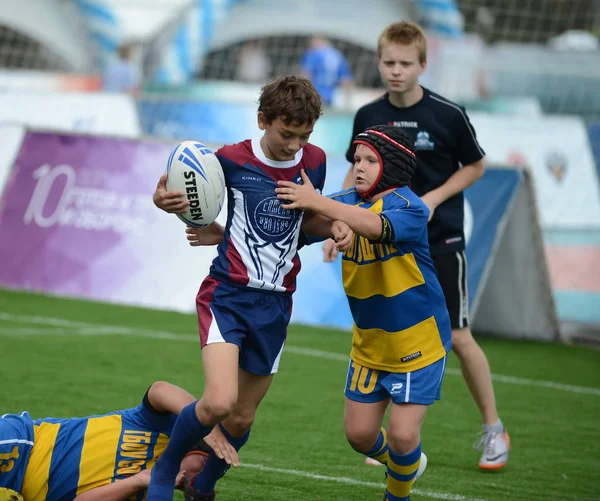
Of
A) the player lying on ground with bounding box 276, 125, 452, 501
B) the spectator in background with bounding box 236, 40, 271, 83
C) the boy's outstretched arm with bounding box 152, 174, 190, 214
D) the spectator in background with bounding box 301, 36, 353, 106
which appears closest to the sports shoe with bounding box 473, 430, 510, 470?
the player lying on ground with bounding box 276, 125, 452, 501

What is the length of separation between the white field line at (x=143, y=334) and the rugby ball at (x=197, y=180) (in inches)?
157

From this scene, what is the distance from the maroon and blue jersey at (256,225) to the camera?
14.3 ft

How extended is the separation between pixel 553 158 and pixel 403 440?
7.76 m

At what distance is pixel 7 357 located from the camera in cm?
736

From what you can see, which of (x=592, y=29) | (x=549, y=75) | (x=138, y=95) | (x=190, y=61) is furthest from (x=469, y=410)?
(x=592, y=29)

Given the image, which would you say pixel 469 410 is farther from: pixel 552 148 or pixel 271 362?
pixel 552 148

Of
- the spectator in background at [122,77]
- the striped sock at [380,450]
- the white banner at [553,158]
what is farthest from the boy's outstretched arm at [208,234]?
the spectator in background at [122,77]

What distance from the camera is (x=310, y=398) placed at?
691 centimetres

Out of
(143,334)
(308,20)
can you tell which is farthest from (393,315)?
(308,20)

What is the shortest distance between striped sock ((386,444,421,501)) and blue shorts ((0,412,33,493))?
1.50 m

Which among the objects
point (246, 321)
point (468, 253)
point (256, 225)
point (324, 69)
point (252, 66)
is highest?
point (256, 225)

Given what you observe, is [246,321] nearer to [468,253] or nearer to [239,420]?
[239,420]

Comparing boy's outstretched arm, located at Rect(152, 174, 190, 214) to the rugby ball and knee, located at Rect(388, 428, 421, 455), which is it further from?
knee, located at Rect(388, 428, 421, 455)

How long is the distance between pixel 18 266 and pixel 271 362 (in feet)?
20.9
